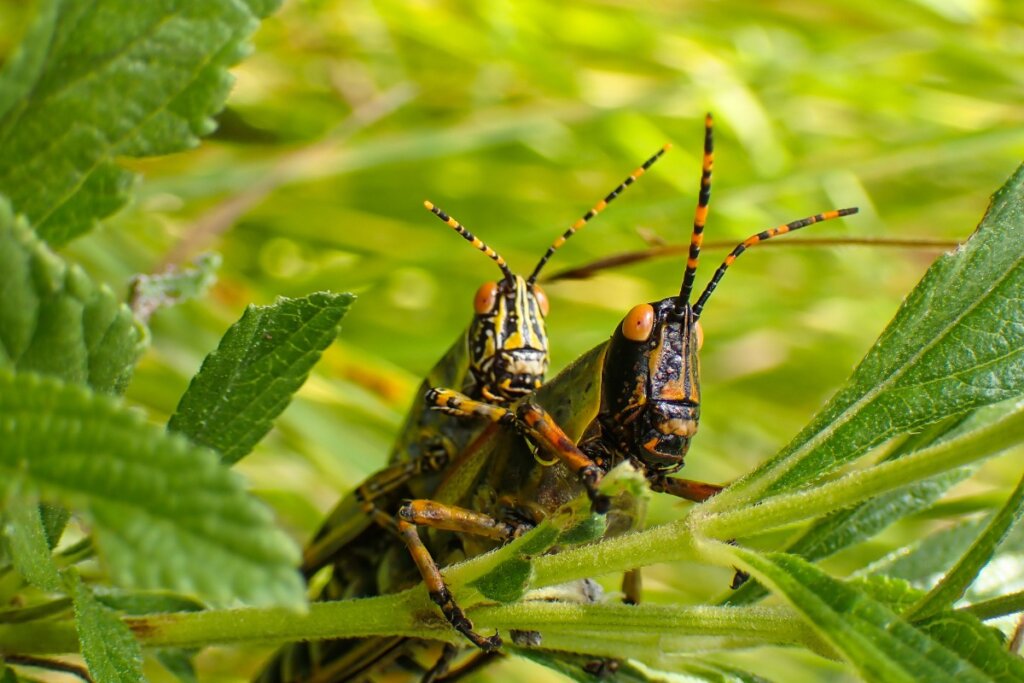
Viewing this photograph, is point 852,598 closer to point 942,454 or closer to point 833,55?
point 942,454

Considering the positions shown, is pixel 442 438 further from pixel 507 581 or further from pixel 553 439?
pixel 507 581

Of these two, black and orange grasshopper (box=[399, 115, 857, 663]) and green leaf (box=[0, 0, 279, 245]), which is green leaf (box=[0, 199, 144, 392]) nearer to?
green leaf (box=[0, 0, 279, 245])

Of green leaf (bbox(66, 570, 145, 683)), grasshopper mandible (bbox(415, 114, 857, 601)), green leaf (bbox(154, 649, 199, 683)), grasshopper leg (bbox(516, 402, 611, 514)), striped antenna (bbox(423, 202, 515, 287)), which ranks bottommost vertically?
green leaf (bbox(154, 649, 199, 683))

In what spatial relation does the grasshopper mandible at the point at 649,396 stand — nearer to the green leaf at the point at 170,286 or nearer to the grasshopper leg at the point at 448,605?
the grasshopper leg at the point at 448,605

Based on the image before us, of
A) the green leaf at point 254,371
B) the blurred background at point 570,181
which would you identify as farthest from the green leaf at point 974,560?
the blurred background at point 570,181

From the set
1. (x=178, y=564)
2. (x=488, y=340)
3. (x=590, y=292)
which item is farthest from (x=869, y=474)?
(x=590, y=292)

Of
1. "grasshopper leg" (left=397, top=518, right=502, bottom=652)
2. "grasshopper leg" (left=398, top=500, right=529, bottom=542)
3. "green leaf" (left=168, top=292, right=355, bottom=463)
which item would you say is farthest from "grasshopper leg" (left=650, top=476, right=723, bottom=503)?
"green leaf" (left=168, top=292, right=355, bottom=463)

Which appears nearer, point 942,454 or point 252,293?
point 942,454
